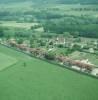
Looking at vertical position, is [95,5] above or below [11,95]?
above

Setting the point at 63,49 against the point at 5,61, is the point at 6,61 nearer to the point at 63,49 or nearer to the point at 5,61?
the point at 5,61

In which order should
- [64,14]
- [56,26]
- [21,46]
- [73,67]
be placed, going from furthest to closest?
[64,14], [56,26], [21,46], [73,67]

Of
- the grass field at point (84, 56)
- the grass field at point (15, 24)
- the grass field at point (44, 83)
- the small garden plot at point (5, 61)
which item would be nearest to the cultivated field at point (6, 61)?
the small garden plot at point (5, 61)

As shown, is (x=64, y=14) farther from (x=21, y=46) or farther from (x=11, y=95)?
(x=11, y=95)

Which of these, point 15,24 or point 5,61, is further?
point 15,24

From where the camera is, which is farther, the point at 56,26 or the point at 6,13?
the point at 6,13

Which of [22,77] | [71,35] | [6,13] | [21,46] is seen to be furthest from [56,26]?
[22,77]

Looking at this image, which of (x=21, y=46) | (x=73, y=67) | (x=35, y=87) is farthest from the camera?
(x=21, y=46)

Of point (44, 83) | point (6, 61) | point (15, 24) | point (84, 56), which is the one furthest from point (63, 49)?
point (15, 24)
